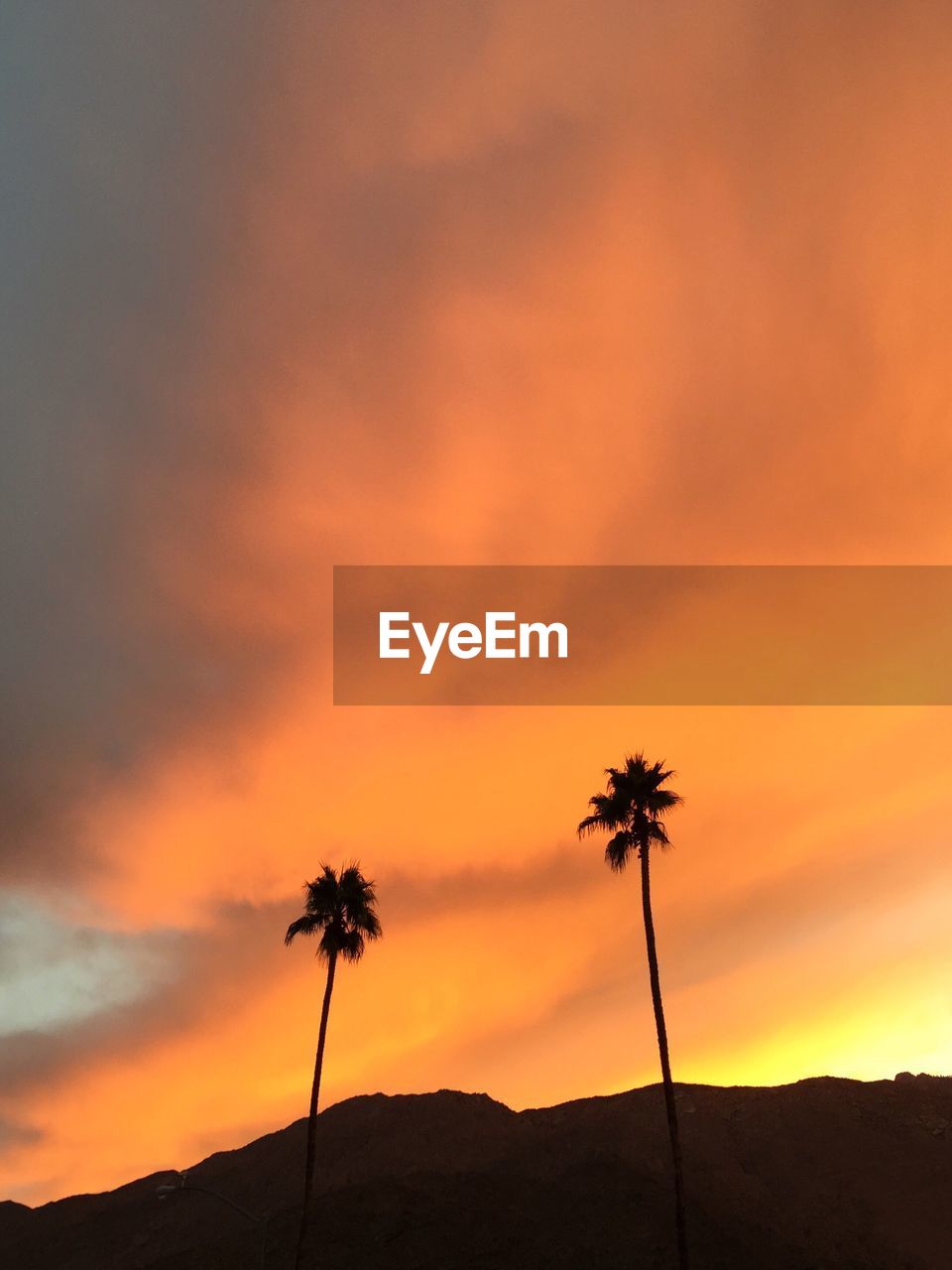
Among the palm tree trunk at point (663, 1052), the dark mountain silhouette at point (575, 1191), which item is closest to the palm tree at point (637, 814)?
the palm tree trunk at point (663, 1052)

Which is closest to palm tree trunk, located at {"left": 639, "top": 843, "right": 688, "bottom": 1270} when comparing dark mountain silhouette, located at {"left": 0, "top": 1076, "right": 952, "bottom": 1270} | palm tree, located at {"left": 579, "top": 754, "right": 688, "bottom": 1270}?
palm tree, located at {"left": 579, "top": 754, "right": 688, "bottom": 1270}

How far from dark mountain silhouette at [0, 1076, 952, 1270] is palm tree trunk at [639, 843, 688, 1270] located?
115ft

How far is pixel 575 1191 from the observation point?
242 feet

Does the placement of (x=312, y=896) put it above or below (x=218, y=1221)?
above

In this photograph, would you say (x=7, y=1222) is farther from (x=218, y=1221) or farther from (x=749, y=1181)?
(x=749, y=1181)

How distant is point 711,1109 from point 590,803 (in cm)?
6207

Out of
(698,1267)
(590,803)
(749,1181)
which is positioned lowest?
(698,1267)

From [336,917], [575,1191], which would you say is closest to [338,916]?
[336,917]

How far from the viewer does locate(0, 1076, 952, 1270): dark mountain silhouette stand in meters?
64.9

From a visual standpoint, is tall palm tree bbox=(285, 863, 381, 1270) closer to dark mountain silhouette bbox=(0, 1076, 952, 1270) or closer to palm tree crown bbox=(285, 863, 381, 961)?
palm tree crown bbox=(285, 863, 381, 961)

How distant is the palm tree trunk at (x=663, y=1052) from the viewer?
32.3 m

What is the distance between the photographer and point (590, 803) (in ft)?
131

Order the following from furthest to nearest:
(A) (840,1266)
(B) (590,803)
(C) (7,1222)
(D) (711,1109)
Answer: (C) (7,1222) < (D) (711,1109) < (A) (840,1266) < (B) (590,803)

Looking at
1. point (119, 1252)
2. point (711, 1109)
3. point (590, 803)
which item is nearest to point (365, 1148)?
point (119, 1252)
